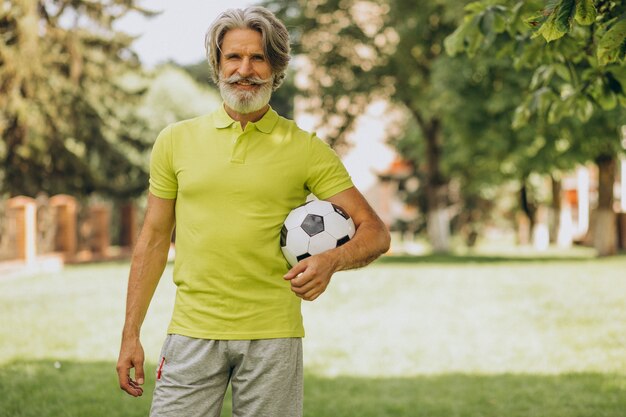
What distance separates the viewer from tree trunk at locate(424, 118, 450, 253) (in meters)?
32.6

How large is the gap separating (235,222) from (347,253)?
44 centimetres

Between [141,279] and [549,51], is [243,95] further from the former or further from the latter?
[549,51]

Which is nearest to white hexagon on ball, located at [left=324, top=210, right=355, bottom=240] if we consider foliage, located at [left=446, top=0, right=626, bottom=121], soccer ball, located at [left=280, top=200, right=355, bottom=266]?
soccer ball, located at [left=280, top=200, right=355, bottom=266]

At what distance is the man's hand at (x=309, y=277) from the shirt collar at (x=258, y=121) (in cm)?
65

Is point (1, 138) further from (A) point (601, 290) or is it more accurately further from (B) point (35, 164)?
(A) point (601, 290)

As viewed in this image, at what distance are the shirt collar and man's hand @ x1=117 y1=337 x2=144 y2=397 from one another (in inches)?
35.9

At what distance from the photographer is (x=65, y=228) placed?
2628cm

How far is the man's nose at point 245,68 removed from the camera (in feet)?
10.8

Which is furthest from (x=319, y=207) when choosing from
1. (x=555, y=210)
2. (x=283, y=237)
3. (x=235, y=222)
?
(x=555, y=210)

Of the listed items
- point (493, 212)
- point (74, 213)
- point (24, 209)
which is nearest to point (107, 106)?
point (74, 213)

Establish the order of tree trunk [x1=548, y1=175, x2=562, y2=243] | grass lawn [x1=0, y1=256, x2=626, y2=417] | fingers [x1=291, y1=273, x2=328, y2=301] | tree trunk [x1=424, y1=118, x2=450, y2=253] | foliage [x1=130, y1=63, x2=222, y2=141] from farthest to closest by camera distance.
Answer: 1. foliage [x1=130, y1=63, x2=222, y2=141]
2. tree trunk [x1=548, y1=175, x2=562, y2=243]
3. tree trunk [x1=424, y1=118, x2=450, y2=253]
4. grass lawn [x1=0, y1=256, x2=626, y2=417]
5. fingers [x1=291, y1=273, x2=328, y2=301]

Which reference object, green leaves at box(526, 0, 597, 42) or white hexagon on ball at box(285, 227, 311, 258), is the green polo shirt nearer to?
white hexagon on ball at box(285, 227, 311, 258)

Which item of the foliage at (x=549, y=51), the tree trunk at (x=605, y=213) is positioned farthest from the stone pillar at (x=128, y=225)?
the foliage at (x=549, y=51)

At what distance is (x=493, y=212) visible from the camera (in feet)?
156
